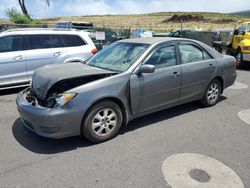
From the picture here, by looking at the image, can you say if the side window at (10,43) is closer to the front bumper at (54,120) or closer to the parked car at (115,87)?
the parked car at (115,87)

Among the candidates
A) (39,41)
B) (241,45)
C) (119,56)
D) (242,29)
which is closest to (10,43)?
(39,41)

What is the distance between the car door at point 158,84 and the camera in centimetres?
425

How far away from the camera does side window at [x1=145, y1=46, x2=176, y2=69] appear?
4510mm

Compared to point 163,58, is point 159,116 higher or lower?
lower

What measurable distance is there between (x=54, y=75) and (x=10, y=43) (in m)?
3.37

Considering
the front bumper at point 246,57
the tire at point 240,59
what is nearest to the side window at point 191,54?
the front bumper at point 246,57

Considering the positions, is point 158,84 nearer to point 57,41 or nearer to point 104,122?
point 104,122

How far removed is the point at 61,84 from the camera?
394 cm

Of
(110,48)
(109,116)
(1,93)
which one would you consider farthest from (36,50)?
(109,116)

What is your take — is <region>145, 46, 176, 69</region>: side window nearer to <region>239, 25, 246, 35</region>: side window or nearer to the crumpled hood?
the crumpled hood

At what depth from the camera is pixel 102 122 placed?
13.0ft

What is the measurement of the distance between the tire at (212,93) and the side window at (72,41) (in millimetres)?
3911

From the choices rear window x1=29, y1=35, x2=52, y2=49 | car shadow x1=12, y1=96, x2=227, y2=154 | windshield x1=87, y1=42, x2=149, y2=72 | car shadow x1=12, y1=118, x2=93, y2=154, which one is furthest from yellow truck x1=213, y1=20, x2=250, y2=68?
car shadow x1=12, y1=118, x2=93, y2=154

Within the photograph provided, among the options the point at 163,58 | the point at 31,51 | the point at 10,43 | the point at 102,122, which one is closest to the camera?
the point at 102,122
